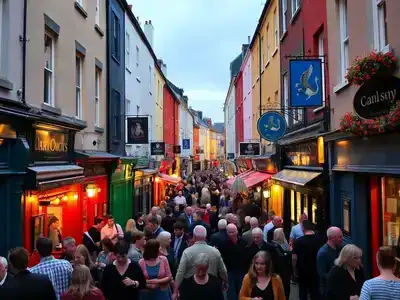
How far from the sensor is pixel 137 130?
18.3 m

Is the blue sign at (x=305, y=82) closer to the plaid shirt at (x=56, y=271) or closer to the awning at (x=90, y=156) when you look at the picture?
the awning at (x=90, y=156)

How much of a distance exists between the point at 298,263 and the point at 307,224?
2.27ft

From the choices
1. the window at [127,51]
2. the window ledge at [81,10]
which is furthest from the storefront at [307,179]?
the window at [127,51]

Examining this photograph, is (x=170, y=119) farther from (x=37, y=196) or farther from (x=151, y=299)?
(x=151, y=299)

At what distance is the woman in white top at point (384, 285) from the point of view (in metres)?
4.76

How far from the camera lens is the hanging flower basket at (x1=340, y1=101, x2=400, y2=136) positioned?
6.75m

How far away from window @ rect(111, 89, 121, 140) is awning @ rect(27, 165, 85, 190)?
638 centimetres

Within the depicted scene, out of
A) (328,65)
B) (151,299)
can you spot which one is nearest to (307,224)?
(151,299)

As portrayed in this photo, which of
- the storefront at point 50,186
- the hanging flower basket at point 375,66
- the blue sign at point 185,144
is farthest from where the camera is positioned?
the blue sign at point 185,144

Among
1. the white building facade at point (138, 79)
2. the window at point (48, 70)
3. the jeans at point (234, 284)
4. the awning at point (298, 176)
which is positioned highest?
Result: the white building facade at point (138, 79)

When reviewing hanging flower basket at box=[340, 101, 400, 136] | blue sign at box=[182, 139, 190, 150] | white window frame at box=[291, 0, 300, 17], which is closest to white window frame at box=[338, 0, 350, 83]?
hanging flower basket at box=[340, 101, 400, 136]

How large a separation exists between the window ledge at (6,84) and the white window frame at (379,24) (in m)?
6.27

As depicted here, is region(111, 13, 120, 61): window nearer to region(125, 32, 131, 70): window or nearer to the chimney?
region(125, 32, 131, 70): window

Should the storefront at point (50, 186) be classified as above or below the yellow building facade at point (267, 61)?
below
